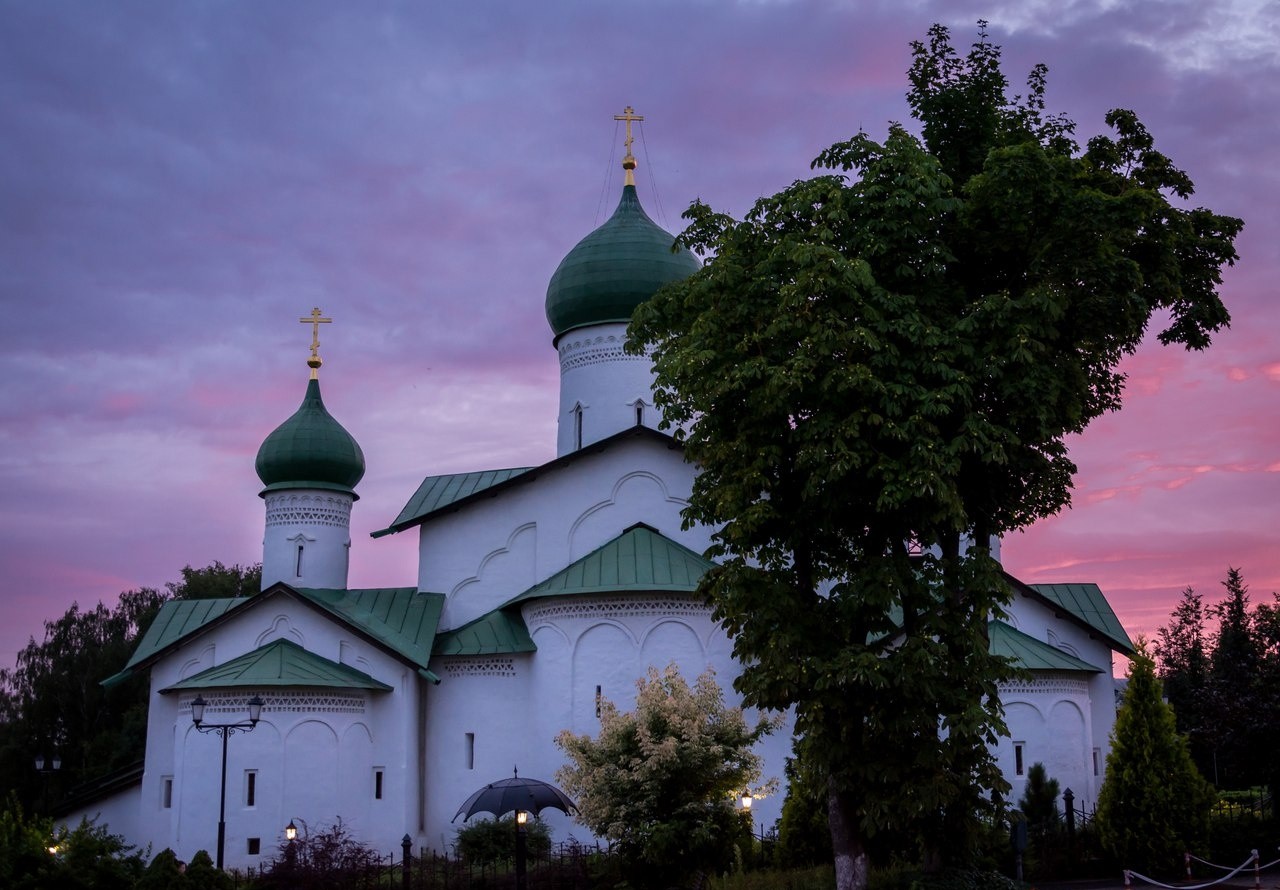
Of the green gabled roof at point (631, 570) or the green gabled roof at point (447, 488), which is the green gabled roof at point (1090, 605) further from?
the green gabled roof at point (447, 488)

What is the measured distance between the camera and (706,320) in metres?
14.3

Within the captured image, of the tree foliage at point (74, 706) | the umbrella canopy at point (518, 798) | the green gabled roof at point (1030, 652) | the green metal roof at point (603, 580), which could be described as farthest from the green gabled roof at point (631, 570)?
the tree foliage at point (74, 706)

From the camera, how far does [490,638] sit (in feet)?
77.9

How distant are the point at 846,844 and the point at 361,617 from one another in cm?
1348

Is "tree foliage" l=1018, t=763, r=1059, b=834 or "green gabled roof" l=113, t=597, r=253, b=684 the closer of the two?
"tree foliage" l=1018, t=763, r=1059, b=834

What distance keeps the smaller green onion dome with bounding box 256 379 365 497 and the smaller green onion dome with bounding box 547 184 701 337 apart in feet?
19.1

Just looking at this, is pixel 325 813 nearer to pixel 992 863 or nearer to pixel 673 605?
pixel 673 605

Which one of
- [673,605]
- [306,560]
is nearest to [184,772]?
[306,560]

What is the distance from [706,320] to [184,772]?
13543mm

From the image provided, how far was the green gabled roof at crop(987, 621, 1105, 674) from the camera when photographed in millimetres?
21766

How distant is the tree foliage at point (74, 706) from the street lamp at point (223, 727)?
1964cm

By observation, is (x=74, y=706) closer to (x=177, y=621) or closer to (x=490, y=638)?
(x=177, y=621)

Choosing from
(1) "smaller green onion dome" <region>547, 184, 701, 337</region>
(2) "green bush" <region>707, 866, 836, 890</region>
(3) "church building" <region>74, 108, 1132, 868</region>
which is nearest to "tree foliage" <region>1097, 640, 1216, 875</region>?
(3) "church building" <region>74, 108, 1132, 868</region>

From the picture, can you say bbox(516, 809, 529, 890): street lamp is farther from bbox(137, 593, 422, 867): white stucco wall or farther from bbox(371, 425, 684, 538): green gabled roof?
bbox(371, 425, 684, 538): green gabled roof
